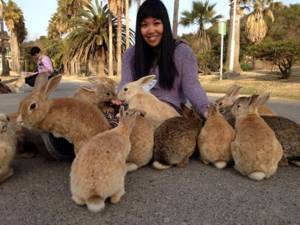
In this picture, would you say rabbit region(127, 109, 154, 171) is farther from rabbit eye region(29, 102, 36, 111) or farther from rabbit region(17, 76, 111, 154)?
rabbit eye region(29, 102, 36, 111)

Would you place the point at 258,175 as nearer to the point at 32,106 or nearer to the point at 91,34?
the point at 32,106

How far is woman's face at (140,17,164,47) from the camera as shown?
4.34 m

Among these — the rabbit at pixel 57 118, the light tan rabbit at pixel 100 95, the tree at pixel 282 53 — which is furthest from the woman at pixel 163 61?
the tree at pixel 282 53

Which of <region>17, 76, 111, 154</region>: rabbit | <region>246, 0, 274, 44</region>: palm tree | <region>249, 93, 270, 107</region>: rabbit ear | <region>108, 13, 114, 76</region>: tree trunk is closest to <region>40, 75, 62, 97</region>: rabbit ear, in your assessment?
<region>17, 76, 111, 154</region>: rabbit

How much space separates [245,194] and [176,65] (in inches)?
79.9

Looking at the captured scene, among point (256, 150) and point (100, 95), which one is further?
point (100, 95)

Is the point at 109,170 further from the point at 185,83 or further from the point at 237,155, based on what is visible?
the point at 185,83

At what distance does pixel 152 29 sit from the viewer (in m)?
4.35

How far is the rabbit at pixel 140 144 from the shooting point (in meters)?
3.43

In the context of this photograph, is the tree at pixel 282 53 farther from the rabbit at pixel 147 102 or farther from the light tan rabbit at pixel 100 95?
the rabbit at pixel 147 102

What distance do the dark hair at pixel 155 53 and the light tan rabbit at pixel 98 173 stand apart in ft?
5.97

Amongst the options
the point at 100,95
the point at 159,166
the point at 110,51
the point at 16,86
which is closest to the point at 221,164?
the point at 159,166

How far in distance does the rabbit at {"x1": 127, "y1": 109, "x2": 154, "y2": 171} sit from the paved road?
97 millimetres

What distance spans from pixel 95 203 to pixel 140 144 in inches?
40.2
